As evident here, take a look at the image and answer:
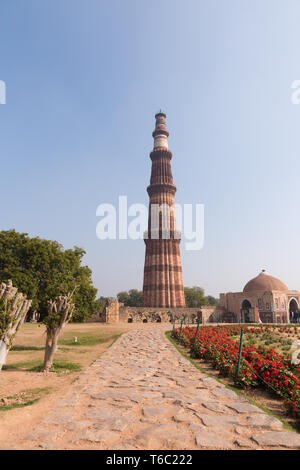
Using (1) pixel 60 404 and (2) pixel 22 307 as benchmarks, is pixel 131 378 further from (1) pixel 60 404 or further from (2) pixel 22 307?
(2) pixel 22 307

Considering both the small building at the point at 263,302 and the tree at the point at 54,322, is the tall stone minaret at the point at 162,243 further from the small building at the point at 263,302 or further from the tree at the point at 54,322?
the tree at the point at 54,322

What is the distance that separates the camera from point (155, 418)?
3748mm

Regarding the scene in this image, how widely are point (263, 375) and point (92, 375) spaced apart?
390cm

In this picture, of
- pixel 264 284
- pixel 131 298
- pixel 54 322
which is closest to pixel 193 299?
pixel 131 298

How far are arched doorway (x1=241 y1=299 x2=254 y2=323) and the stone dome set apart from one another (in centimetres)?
257

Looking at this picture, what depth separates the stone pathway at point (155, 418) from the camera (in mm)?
3014

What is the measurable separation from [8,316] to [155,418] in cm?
348

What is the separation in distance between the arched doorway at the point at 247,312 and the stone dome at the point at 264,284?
257cm

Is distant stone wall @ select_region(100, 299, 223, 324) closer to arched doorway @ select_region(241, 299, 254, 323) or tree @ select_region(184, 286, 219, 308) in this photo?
arched doorway @ select_region(241, 299, 254, 323)

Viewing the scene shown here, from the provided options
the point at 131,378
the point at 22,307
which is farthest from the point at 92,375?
the point at 22,307

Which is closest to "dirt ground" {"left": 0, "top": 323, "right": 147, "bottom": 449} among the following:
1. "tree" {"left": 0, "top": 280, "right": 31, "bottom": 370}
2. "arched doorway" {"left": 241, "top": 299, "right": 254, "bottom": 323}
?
"tree" {"left": 0, "top": 280, "right": 31, "bottom": 370}

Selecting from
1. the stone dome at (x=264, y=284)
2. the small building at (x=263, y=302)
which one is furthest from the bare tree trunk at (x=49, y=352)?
the stone dome at (x=264, y=284)

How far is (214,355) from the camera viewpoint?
25.2ft
